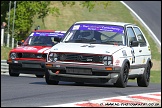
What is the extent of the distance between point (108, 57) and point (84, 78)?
0.72 metres

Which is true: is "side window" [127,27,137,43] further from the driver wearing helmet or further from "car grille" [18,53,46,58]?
"car grille" [18,53,46,58]

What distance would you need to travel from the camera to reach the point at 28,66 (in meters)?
20.4

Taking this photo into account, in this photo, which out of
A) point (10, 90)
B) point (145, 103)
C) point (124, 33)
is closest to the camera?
point (145, 103)

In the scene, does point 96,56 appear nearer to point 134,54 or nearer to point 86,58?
point 86,58

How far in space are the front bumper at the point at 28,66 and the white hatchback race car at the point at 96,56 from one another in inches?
163

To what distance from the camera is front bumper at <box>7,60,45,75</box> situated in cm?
2012

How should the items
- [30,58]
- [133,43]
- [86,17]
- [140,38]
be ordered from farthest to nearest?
1. [86,17]
2. [30,58]
3. [140,38]
4. [133,43]

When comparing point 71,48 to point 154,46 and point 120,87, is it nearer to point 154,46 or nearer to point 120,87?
point 120,87

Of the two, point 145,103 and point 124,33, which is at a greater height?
point 124,33

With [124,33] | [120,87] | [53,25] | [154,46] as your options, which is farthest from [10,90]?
[53,25]

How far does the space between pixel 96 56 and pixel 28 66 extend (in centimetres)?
596

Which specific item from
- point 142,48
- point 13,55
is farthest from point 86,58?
point 13,55

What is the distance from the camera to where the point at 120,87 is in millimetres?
15078

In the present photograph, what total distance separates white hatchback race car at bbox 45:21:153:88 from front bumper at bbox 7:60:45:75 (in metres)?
4.15
